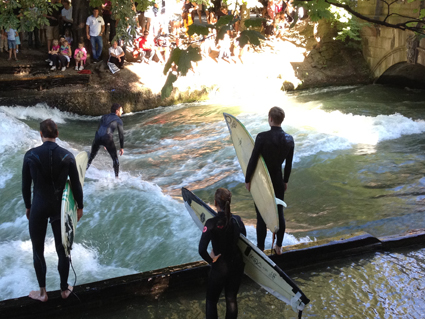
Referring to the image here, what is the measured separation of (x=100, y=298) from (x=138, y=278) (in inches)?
17.1

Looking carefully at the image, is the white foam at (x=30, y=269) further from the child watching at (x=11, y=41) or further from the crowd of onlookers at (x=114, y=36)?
the child watching at (x=11, y=41)

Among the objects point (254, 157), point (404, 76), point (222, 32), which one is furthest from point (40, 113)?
point (404, 76)

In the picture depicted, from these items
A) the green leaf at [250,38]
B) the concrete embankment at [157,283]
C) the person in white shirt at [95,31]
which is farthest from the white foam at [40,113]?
the green leaf at [250,38]

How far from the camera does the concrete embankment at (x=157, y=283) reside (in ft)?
15.0

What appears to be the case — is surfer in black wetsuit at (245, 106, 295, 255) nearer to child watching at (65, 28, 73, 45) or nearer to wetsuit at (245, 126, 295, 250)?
wetsuit at (245, 126, 295, 250)

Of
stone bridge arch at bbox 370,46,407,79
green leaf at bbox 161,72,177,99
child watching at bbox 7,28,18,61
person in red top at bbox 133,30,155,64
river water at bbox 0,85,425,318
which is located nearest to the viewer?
green leaf at bbox 161,72,177,99

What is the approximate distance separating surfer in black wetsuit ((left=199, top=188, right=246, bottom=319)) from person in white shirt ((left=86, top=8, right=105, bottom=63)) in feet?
49.4

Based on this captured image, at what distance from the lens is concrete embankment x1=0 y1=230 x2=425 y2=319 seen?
4562 millimetres

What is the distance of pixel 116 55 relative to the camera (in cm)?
1734

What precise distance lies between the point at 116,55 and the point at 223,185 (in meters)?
9.43

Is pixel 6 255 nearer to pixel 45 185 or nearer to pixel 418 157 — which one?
Result: pixel 45 185

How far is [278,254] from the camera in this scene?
17.4 ft

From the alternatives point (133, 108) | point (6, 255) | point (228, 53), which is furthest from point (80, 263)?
point (228, 53)

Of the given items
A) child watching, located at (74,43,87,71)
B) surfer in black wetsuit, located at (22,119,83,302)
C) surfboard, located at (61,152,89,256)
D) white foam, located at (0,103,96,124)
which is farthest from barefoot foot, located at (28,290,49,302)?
child watching, located at (74,43,87,71)
